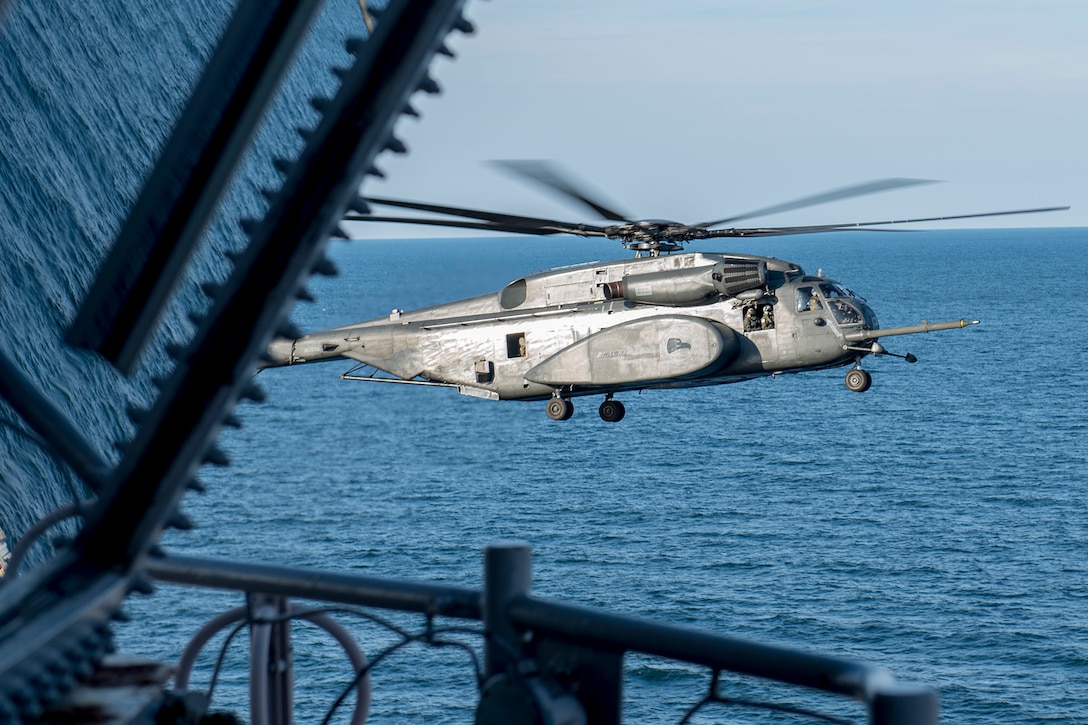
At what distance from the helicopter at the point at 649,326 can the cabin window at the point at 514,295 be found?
27 millimetres

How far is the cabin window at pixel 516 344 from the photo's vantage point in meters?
27.0

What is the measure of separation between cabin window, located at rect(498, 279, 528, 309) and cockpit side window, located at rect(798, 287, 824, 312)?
5791 mm

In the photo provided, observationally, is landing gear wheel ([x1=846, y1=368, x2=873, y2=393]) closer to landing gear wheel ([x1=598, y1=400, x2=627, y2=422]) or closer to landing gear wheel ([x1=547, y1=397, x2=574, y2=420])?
landing gear wheel ([x1=598, y1=400, x2=627, y2=422])

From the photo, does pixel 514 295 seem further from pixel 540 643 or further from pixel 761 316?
pixel 540 643

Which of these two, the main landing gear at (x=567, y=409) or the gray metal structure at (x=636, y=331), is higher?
the gray metal structure at (x=636, y=331)

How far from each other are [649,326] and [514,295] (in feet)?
10.1

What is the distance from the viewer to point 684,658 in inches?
110

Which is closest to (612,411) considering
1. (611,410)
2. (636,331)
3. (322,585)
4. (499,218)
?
(611,410)

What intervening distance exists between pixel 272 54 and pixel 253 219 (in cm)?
32

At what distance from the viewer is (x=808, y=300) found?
82.4 ft

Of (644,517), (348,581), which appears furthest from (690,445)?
(348,581)

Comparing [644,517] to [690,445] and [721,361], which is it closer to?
[690,445]

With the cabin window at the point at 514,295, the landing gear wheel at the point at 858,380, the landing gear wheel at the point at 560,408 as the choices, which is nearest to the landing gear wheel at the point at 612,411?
the landing gear wheel at the point at 560,408

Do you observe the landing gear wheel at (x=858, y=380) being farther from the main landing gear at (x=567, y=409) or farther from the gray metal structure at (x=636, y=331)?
the main landing gear at (x=567, y=409)
